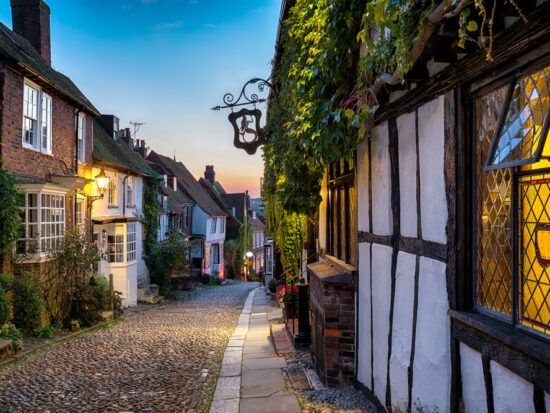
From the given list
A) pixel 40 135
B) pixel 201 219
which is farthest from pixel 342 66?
pixel 201 219

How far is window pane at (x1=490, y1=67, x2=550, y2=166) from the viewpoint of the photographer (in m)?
2.30

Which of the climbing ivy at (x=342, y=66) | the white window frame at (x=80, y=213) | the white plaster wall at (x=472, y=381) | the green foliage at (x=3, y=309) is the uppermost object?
the climbing ivy at (x=342, y=66)

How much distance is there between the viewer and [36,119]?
1167 centimetres

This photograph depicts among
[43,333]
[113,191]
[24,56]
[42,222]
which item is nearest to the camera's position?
[43,333]

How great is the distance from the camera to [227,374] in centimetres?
731

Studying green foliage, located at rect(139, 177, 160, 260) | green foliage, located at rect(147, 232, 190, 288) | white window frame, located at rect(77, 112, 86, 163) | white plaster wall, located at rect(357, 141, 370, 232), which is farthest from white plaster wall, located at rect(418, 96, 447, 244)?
green foliage, located at rect(147, 232, 190, 288)

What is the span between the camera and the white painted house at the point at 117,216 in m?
16.9

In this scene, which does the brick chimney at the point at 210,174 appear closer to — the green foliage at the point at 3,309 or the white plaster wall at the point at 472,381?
the green foliage at the point at 3,309

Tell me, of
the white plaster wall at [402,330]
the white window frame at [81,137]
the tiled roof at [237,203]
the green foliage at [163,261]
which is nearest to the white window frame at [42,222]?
the white window frame at [81,137]

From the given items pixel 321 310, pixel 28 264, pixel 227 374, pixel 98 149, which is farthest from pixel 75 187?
pixel 321 310

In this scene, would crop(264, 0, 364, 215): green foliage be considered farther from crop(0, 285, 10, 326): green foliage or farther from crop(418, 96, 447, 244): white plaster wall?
crop(0, 285, 10, 326): green foliage

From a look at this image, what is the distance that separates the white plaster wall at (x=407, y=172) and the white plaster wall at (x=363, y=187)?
1.07 meters

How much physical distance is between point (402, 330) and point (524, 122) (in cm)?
232

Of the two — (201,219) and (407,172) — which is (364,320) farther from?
(201,219)
